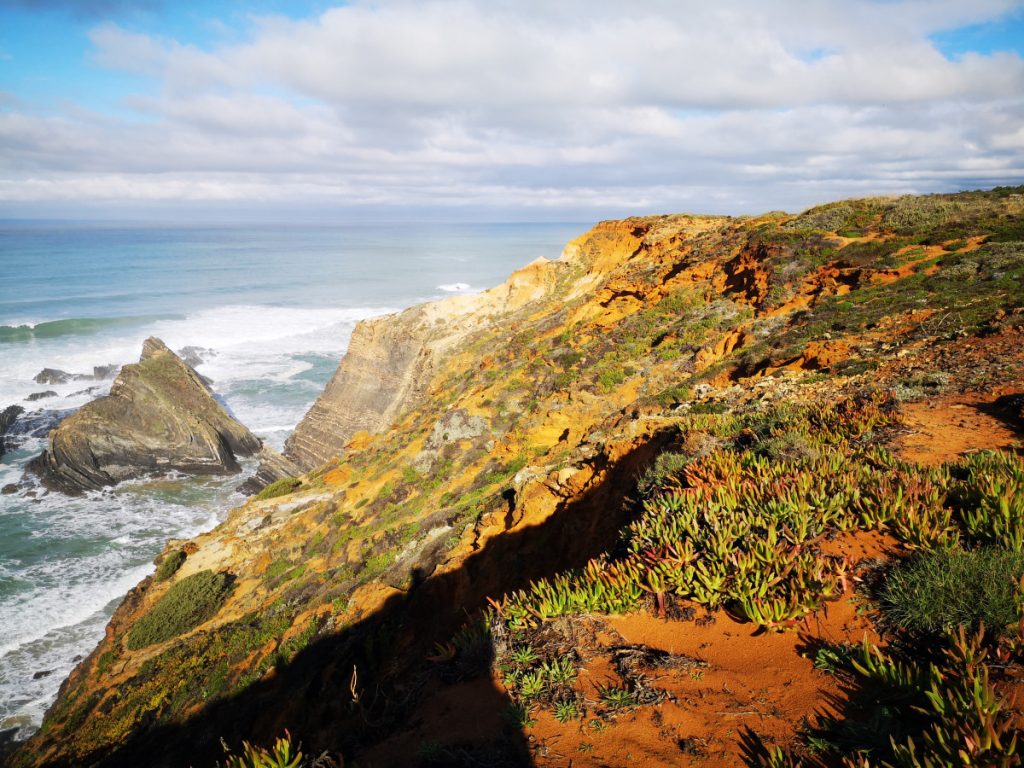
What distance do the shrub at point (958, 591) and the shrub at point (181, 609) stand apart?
1711 cm

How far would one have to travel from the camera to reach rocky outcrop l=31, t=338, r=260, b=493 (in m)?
29.8

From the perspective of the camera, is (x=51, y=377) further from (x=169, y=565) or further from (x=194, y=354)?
(x=169, y=565)

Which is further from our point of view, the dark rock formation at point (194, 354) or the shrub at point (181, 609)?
the dark rock formation at point (194, 354)

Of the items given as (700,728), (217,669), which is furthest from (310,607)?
(700,728)

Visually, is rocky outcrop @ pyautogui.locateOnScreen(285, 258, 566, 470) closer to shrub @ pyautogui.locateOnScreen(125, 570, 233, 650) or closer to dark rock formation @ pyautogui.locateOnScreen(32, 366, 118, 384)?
shrub @ pyautogui.locateOnScreen(125, 570, 233, 650)

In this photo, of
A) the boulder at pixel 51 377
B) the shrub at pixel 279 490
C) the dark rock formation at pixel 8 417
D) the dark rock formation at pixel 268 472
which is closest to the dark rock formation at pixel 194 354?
the boulder at pixel 51 377

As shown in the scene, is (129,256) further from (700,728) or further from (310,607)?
(700,728)

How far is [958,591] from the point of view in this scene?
3.80 m

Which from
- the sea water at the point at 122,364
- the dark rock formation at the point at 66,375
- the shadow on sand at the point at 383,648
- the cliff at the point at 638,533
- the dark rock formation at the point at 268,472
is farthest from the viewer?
the dark rock formation at the point at 66,375

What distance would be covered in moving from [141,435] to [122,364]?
25009 millimetres

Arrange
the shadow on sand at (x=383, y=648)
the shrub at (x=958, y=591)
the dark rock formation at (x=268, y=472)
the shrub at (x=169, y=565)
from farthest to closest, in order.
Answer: the dark rock formation at (x=268, y=472) < the shrub at (x=169, y=565) < the shadow on sand at (x=383, y=648) < the shrub at (x=958, y=591)

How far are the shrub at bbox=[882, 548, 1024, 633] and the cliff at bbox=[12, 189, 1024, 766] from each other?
0.56 ft

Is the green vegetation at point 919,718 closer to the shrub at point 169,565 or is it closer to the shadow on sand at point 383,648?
the shadow on sand at point 383,648

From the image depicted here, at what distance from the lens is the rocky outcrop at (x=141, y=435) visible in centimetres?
2983
